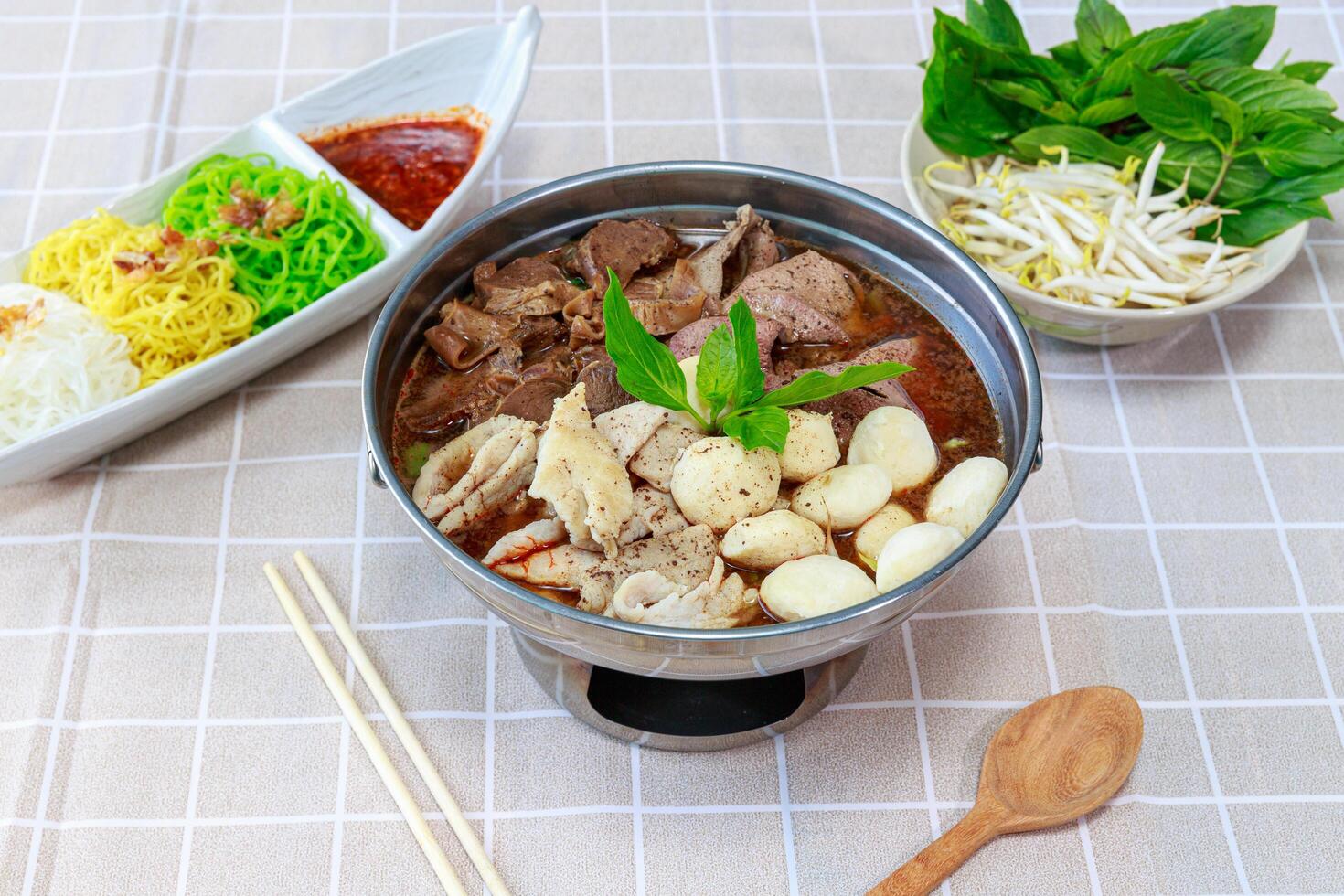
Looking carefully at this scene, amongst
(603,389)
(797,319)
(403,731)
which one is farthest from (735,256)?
(403,731)

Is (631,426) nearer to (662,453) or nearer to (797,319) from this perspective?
(662,453)

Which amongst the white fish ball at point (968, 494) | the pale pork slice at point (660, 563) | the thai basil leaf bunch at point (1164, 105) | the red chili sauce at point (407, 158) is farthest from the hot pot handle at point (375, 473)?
the thai basil leaf bunch at point (1164, 105)

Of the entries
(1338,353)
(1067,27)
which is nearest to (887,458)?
(1338,353)

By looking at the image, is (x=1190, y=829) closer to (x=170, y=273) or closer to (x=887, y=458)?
(x=887, y=458)

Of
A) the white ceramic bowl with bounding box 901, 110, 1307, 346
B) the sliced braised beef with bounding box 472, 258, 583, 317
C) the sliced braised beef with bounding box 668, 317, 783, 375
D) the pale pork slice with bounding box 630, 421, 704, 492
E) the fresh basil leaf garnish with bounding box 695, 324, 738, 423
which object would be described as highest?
the fresh basil leaf garnish with bounding box 695, 324, 738, 423

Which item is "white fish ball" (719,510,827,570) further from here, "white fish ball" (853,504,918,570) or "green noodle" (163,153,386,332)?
"green noodle" (163,153,386,332)

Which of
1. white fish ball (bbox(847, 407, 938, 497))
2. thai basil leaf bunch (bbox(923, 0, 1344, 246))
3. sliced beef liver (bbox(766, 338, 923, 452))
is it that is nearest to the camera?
white fish ball (bbox(847, 407, 938, 497))

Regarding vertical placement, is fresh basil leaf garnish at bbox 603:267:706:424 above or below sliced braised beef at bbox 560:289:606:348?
above

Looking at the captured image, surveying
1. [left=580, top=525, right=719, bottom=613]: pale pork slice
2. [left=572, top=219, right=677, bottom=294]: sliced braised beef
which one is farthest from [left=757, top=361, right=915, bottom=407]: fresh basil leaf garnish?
[left=572, top=219, right=677, bottom=294]: sliced braised beef

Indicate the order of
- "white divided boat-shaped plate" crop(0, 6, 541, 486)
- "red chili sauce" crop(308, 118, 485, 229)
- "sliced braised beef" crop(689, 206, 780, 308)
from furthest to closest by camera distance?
"red chili sauce" crop(308, 118, 485, 229)
"white divided boat-shaped plate" crop(0, 6, 541, 486)
"sliced braised beef" crop(689, 206, 780, 308)
